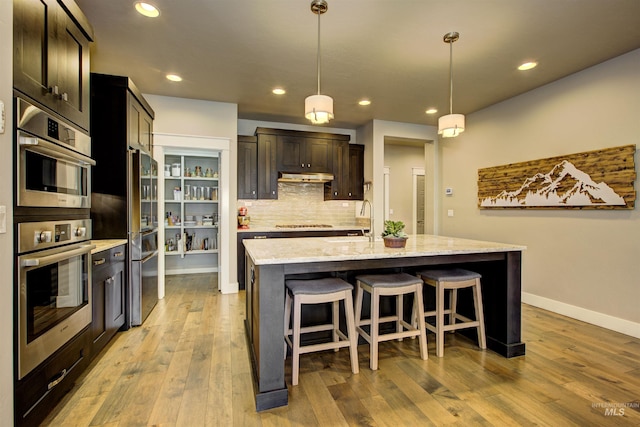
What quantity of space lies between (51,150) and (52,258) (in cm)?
56

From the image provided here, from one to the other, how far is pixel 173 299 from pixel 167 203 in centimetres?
200

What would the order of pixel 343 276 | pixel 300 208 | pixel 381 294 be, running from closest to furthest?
pixel 381 294
pixel 343 276
pixel 300 208

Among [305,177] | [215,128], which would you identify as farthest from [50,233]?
[305,177]

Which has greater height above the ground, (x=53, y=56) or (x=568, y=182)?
(x=53, y=56)

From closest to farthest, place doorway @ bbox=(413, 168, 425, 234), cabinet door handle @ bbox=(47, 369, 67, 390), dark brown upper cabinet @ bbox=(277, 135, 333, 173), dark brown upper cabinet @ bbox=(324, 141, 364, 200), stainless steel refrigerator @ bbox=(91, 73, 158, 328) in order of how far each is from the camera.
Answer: cabinet door handle @ bbox=(47, 369, 67, 390) < stainless steel refrigerator @ bbox=(91, 73, 158, 328) < dark brown upper cabinet @ bbox=(277, 135, 333, 173) < dark brown upper cabinet @ bbox=(324, 141, 364, 200) < doorway @ bbox=(413, 168, 425, 234)

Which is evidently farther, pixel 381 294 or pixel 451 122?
pixel 451 122

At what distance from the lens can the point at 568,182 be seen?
3.34 meters

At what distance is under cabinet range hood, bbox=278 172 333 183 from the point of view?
4.80 meters

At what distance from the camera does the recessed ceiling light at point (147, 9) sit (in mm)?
2203

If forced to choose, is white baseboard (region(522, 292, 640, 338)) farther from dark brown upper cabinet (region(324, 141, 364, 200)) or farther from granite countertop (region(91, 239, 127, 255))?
granite countertop (region(91, 239, 127, 255))

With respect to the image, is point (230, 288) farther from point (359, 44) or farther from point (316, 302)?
point (359, 44)

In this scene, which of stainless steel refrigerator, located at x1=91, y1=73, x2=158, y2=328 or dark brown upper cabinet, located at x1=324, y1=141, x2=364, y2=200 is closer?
stainless steel refrigerator, located at x1=91, y1=73, x2=158, y2=328

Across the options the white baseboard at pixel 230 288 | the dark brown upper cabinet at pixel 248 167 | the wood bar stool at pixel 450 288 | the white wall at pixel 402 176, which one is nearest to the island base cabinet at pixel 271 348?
the wood bar stool at pixel 450 288

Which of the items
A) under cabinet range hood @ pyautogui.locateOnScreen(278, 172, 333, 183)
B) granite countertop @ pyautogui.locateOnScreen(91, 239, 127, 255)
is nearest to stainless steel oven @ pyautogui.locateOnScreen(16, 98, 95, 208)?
granite countertop @ pyautogui.locateOnScreen(91, 239, 127, 255)
